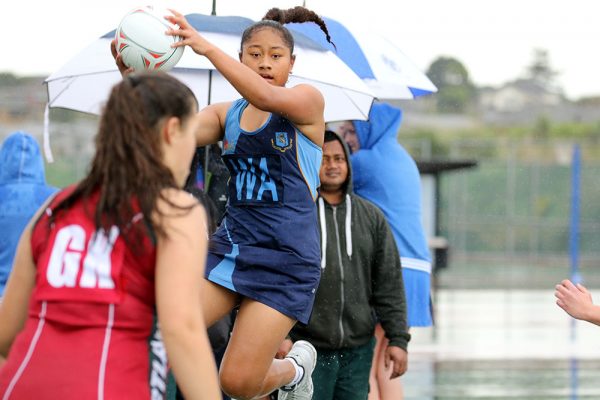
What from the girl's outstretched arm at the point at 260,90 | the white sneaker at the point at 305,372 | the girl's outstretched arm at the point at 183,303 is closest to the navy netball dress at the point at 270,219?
the girl's outstretched arm at the point at 260,90

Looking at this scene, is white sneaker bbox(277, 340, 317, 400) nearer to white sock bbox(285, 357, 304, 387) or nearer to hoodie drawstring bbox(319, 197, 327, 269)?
white sock bbox(285, 357, 304, 387)

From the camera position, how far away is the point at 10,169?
316 inches

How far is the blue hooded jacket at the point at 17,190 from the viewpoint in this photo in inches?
307

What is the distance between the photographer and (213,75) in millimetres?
7691

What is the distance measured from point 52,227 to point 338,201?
3.45m

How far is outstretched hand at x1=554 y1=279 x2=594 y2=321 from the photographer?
5.26 metres

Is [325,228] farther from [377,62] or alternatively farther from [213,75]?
[377,62]

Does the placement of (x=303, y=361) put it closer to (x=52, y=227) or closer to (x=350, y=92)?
(x=350, y=92)

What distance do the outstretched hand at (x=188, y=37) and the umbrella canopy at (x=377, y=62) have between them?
2966mm

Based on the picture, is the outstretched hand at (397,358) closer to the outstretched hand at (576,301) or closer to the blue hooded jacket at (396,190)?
the blue hooded jacket at (396,190)

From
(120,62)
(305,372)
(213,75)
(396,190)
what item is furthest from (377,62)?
(120,62)

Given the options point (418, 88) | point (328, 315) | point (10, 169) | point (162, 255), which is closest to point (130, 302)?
point (162, 255)

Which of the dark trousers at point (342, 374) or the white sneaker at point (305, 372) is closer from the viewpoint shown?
the white sneaker at point (305, 372)

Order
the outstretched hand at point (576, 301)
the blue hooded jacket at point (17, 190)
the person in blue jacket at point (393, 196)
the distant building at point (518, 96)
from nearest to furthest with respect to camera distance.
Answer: the outstretched hand at point (576, 301), the person in blue jacket at point (393, 196), the blue hooded jacket at point (17, 190), the distant building at point (518, 96)
